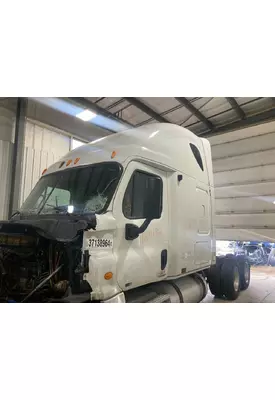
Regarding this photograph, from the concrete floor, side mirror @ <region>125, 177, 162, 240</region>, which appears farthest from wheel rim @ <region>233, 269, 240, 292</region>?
side mirror @ <region>125, 177, 162, 240</region>

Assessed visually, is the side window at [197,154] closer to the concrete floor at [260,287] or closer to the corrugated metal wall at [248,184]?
the corrugated metal wall at [248,184]

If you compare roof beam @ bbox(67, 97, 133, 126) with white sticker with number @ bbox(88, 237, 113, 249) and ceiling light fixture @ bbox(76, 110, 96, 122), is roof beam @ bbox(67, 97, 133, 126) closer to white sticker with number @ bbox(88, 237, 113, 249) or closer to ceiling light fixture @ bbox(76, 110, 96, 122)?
ceiling light fixture @ bbox(76, 110, 96, 122)

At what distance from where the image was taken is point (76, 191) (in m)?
2.07

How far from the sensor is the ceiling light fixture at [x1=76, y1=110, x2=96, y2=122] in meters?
2.34

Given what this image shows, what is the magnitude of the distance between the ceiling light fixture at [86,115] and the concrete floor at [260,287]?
1.99m

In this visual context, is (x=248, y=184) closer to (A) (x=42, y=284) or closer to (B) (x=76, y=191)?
(B) (x=76, y=191)

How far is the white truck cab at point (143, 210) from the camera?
1.86m

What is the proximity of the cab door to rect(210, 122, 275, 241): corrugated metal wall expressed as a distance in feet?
2.35

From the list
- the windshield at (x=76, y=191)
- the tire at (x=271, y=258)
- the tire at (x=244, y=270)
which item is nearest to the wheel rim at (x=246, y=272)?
the tire at (x=244, y=270)

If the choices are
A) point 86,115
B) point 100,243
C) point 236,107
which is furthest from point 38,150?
point 236,107
